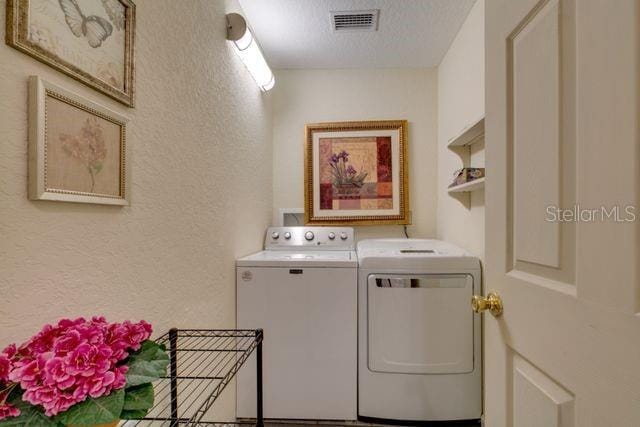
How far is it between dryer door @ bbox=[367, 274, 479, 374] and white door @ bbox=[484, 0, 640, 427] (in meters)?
0.74

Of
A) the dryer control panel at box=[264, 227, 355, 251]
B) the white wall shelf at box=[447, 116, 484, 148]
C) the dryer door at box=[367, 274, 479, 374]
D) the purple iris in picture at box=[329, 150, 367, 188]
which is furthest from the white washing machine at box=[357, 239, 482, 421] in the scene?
the purple iris in picture at box=[329, 150, 367, 188]

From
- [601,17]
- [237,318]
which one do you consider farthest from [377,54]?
[237,318]

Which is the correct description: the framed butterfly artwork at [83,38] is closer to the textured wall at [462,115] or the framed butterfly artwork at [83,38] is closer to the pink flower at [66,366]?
the pink flower at [66,366]

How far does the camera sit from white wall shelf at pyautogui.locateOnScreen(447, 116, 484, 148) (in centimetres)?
148

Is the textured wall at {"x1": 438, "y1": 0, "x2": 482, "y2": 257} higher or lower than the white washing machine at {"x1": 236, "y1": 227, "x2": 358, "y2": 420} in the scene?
higher

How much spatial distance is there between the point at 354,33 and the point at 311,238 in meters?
1.44

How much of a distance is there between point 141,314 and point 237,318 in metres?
0.82

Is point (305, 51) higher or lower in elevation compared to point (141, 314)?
higher

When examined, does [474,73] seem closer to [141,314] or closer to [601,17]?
[601,17]

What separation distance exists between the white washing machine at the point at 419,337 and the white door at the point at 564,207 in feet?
2.45

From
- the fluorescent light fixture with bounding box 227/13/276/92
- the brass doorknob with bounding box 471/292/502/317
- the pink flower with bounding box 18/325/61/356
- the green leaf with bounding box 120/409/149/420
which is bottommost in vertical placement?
the green leaf with bounding box 120/409/149/420

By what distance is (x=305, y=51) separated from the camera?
2174 mm

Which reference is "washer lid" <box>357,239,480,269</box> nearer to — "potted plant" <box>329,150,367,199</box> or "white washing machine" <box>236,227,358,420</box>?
"white washing machine" <box>236,227,358,420</box>

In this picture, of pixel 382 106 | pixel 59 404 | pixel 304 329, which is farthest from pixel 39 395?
pixel 382 106
